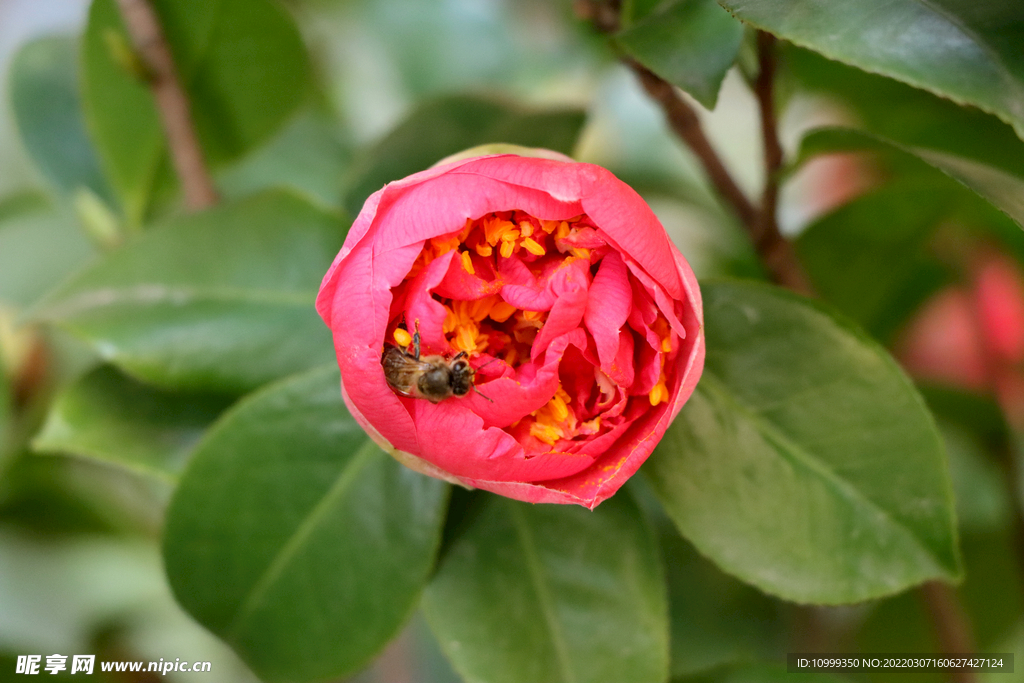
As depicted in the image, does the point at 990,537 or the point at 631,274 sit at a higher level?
the point at 631,274

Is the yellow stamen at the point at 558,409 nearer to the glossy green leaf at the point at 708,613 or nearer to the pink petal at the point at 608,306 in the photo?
the pink petal at the point at 608,306

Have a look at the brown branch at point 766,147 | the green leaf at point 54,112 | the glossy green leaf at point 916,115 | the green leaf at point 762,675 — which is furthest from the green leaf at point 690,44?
the green leaf at point 54,112

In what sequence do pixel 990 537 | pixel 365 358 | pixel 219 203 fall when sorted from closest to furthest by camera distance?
pixel 365 358 < pixel 219 203 < pixel 990 537

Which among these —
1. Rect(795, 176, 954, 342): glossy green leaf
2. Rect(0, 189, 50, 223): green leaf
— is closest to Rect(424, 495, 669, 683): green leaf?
Rect(795, 176, 954, 342): glossy green leaf

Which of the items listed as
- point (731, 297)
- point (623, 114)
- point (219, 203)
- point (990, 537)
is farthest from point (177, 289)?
point (990, 537)

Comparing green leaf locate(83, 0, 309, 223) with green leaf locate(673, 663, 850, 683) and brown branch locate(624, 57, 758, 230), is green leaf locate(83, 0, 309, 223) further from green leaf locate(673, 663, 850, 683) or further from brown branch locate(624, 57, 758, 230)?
green leaf locate(673, 663, 850, 683)

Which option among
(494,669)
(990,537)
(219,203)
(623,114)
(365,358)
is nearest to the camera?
(365,358)

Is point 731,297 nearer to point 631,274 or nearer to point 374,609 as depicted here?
point 631,274
